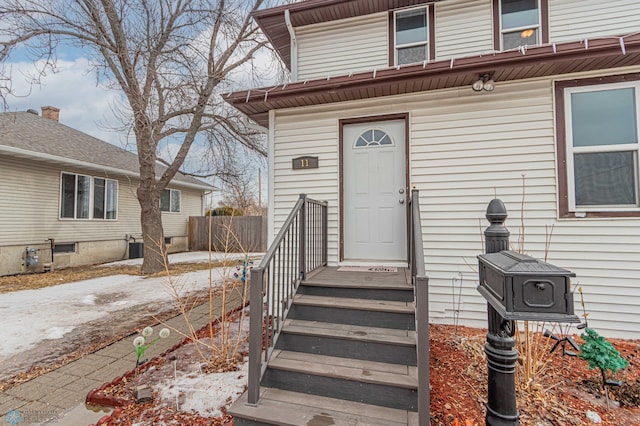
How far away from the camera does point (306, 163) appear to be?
14.4ft

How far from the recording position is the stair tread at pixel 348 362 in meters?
2.27

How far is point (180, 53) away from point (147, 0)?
1.59 meters

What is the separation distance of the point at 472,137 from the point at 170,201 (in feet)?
41.8

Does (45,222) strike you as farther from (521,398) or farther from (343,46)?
(521,398)

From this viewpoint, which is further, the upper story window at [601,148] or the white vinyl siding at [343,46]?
the white vinyl siding at [343,46]

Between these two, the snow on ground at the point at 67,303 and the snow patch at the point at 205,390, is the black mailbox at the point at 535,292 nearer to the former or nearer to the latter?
the snow patch at the point at 205,390

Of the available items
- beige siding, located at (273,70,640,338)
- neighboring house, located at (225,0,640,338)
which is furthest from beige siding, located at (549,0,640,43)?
beige siding, located at (273,70,640,338)

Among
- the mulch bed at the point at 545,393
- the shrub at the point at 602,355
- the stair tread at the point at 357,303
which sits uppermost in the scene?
the stair tread at the point at 357,303

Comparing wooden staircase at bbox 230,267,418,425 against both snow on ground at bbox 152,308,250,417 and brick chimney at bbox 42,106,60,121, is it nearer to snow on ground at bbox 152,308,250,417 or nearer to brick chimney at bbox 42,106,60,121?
snow on ground at bbox 152,308,250,417

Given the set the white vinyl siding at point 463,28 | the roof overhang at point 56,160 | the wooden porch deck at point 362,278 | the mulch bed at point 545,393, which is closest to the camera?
the mulch bed at point 545,393

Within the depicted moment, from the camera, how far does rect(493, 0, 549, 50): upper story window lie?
14.2ft

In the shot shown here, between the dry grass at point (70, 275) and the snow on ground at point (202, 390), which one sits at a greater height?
the dry grass at point (70, 275)

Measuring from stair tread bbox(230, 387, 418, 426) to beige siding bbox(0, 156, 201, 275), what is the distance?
370 inches

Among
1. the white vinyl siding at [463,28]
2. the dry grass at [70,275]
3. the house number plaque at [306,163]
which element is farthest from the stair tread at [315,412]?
the white vinyl siding at [463,28]
